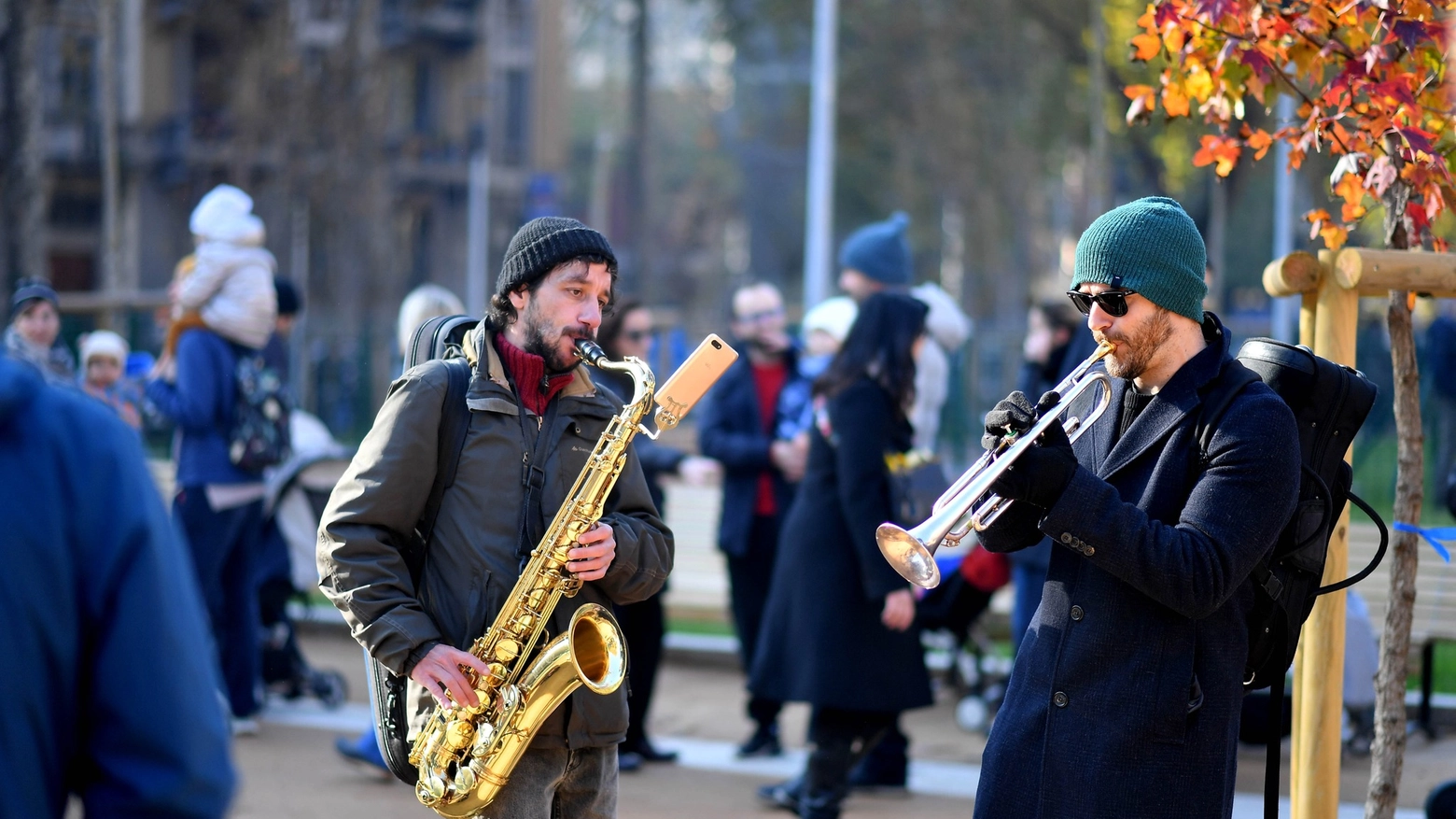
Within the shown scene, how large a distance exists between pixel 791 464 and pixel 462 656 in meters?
3.78

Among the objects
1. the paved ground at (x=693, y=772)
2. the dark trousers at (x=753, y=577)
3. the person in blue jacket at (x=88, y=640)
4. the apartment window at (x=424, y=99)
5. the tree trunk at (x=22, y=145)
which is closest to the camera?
the person in blue jacket at (x=88, y=640)

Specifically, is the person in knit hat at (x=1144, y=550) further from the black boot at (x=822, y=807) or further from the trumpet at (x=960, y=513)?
the black boot at (x=822, y=807)

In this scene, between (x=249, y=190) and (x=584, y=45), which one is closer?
(x=249, y=190)

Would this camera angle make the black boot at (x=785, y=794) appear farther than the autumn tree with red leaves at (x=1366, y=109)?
Yes

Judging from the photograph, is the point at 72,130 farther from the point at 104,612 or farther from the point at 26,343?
the point at 104,612

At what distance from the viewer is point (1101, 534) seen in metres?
2.99

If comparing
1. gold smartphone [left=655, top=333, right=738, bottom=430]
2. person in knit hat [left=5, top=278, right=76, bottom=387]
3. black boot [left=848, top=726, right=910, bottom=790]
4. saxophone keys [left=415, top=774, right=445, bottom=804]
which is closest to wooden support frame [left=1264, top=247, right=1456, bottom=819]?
gold smartphone [left=655, top=333, right=738, bottom=430]

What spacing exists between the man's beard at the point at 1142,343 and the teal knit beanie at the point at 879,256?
4048 millimetres

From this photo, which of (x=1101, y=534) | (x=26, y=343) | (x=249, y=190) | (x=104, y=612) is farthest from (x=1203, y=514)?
(x=249, y=190)

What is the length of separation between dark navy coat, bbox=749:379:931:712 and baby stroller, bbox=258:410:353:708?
2927 mm

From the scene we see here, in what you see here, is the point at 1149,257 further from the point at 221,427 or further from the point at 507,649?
the point at 221,427

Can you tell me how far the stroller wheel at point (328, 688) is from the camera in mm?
8047

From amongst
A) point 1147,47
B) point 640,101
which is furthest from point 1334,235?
point 640,101

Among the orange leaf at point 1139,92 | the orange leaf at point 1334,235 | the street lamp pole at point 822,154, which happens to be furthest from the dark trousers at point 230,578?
the street lamp pole at point 822,154
